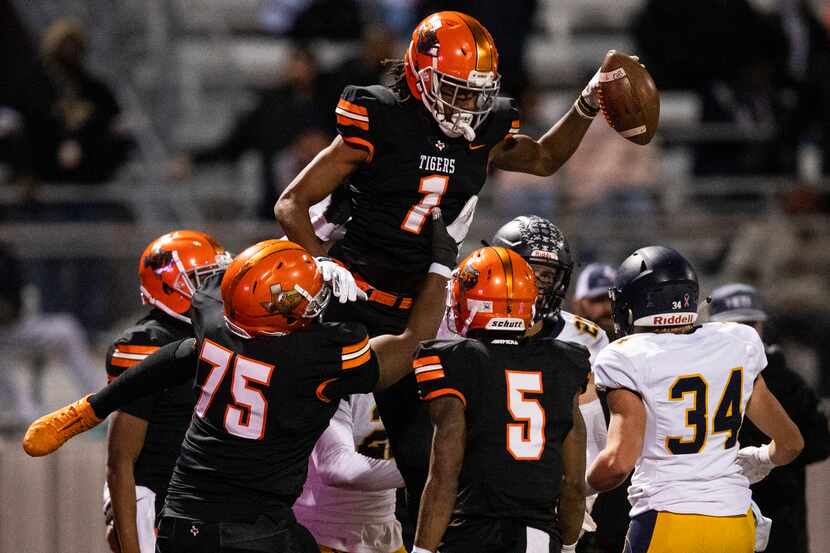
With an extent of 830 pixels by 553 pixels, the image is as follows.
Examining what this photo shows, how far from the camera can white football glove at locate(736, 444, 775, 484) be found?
5.18 metres

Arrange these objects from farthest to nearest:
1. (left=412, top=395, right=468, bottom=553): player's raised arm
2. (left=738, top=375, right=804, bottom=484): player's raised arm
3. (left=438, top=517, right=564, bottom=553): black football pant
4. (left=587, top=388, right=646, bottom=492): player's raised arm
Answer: (left=738, top=375, right=804, bottom=484): player's raised arm < (left=587, top=388, right=646, bottom=492): player's raised arm < (left=438, top=517, right=564, bottom=553): black football pant < (left=412, top=395, right=468, bottom=553): player's raised arm

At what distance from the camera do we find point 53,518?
789 cm

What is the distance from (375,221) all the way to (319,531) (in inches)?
54.4

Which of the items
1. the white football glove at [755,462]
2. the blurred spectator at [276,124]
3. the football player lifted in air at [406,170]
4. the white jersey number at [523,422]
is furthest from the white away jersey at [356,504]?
the blurred spectator at [276,124]

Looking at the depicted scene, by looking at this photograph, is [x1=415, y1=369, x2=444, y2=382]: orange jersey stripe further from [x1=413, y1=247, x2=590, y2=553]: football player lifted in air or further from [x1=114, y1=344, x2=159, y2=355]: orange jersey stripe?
[x1=114, y1=344, x2=159, y2=355]: orange jersey stripe

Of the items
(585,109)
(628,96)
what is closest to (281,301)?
(628,96)

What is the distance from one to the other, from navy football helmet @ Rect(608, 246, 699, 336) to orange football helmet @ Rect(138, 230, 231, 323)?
159 centimetres

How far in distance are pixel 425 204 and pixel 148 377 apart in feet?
4.32

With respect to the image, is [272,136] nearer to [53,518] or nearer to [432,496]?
[53,518]

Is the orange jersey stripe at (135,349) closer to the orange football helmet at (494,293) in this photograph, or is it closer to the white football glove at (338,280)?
the white football glove at (338,280)

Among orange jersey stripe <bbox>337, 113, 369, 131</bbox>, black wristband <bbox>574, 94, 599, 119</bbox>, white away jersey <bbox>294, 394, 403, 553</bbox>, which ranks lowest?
white away jersey <bbox>294, 394, 403, 553</bbox>

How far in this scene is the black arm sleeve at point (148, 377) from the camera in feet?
15.5

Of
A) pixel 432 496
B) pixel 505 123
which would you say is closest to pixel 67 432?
pixel 432 496

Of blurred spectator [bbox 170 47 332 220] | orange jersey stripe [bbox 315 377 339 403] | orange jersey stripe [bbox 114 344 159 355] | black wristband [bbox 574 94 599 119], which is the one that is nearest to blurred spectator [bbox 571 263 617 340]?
black wristband [bbox 574 94 599 119]
